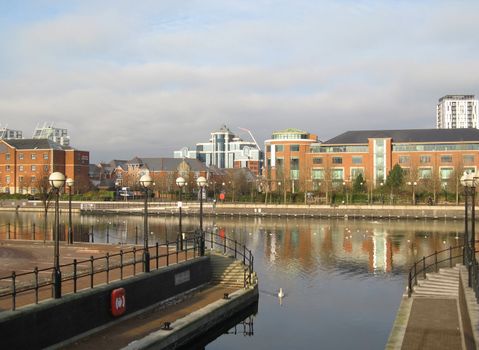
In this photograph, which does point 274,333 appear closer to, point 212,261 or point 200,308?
point 200,308

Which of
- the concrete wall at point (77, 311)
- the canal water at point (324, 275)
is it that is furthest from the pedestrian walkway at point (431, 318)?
the concrete wall at point (77, 311)

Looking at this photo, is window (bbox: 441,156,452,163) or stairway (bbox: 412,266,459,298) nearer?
stairway (bbox: 412,266,459,298)

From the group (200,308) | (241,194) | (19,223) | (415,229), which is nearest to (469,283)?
(200,308)

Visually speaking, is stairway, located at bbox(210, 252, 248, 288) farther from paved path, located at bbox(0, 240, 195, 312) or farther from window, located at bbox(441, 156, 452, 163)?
window, located at bbox(441, 156, 452, 163)

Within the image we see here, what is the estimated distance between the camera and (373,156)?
410 ft

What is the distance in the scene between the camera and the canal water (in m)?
22.9

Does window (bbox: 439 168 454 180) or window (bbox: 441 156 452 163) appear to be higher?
window (bbox: 441 156 452 163)

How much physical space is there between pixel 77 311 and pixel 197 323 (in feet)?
15.0

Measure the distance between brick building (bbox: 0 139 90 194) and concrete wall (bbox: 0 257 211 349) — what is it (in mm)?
103212

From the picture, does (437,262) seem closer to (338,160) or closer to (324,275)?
(324,275)

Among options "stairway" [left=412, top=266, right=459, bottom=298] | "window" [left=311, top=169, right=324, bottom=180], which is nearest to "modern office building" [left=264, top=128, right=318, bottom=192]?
"window" [left=311, top=169, right=324, bottom=180]

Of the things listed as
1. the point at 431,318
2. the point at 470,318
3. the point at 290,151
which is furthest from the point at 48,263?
→ the point at 290,151

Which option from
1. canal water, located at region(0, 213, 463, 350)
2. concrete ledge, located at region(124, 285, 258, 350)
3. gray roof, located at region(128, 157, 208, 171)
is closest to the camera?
concrete ledge, located at region(124, 285, 258, 350)

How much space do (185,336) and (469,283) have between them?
11054mm
